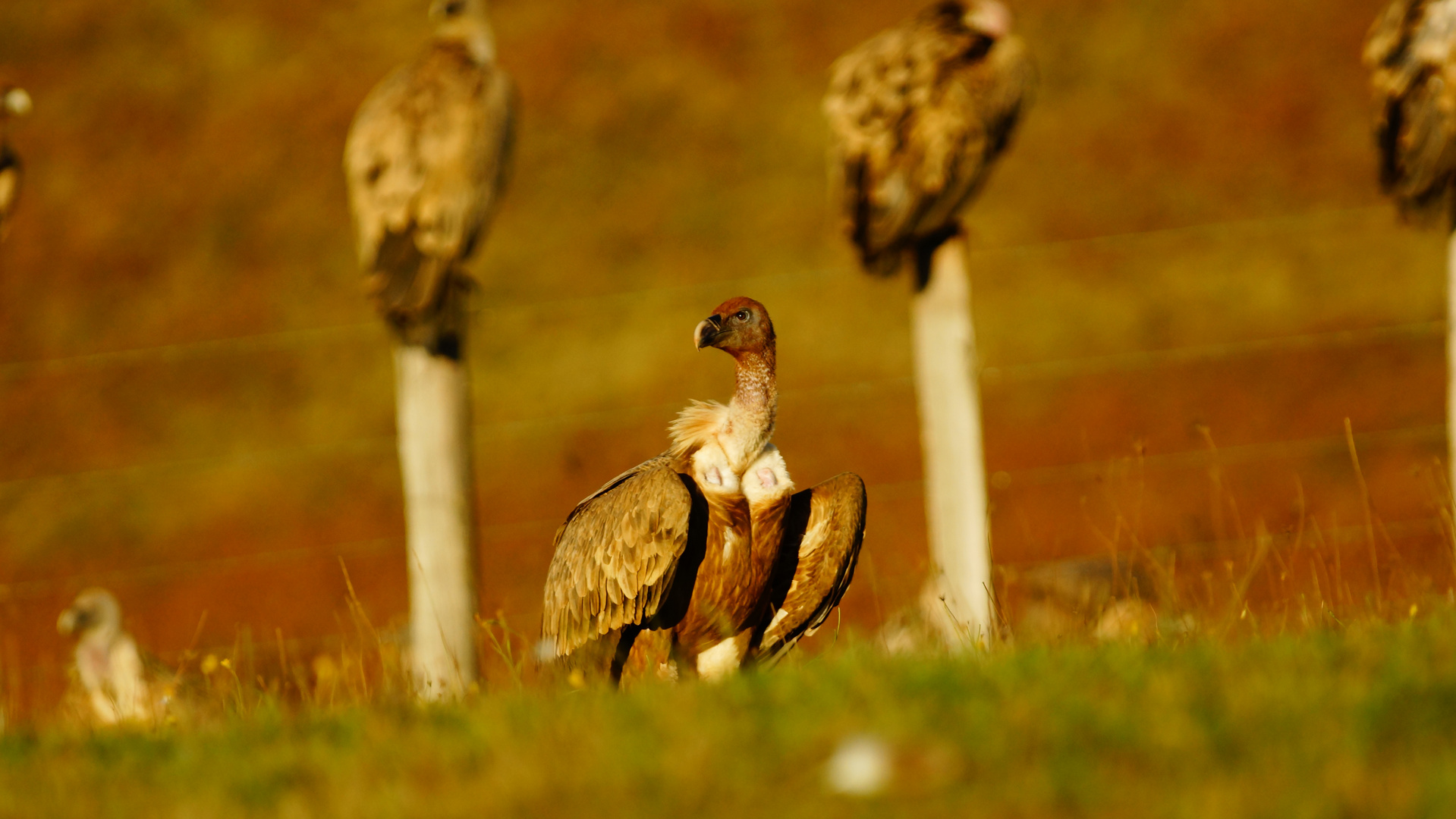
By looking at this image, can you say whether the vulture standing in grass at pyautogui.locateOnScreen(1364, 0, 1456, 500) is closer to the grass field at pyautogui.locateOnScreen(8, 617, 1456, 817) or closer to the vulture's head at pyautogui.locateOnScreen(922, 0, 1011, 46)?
the vulture's head at pyautogui.locateOnScreen(922, 0, 1011, 46)

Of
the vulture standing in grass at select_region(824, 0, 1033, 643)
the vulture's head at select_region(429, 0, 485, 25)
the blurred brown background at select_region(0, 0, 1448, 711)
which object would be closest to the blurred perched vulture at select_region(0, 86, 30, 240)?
the blurred brown background at select_region(0, 0, 1448, 711)

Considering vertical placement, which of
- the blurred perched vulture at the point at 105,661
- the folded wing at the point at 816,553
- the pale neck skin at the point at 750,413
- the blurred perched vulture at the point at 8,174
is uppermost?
the blurred perched vulture at the point at 8,174

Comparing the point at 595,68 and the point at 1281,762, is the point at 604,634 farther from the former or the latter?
the point at 595,68

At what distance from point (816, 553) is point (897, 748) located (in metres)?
2.37

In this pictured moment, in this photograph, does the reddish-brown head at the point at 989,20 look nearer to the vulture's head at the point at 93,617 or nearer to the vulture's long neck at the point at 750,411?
the vulture's long neck at the point at 750,411

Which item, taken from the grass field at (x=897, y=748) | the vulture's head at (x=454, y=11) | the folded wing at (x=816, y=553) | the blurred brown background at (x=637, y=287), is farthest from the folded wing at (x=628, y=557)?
the blurred brown background at (x=637, y=287)

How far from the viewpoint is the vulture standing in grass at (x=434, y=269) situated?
611 cm

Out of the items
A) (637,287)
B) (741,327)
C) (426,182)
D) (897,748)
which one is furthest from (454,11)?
(637,287)

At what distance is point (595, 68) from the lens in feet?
123

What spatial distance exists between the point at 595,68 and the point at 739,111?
4274mm

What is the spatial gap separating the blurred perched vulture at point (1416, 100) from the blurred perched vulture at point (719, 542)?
10.8 feet

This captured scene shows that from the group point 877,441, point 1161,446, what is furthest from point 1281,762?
point 877,441

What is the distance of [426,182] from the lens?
6.40 m

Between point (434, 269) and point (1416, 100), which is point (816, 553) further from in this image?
point (1416, 100)
